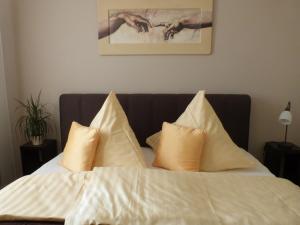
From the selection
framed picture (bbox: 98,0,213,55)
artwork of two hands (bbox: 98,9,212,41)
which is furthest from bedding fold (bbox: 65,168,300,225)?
artwork of two hands (bbox: 98,9,212,41)

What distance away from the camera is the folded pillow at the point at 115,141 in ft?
6.55

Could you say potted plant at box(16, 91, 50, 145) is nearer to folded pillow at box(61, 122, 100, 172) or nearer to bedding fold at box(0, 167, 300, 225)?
folded pillow at box(61, 122, 100, 172)

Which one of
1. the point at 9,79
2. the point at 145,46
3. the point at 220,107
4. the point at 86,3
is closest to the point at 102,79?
the point at 145,46

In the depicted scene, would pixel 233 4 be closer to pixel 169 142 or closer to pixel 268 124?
pixel 268 124

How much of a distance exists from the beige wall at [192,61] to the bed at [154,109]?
155mm

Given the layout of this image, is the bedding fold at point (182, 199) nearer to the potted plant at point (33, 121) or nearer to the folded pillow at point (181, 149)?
the folded pillow at point (181, 149)

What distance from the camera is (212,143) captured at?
83.6 inches

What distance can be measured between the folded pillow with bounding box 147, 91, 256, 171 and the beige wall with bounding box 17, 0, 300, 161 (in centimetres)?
46

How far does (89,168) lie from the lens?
6.51 ft

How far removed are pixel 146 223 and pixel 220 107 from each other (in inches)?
63.8

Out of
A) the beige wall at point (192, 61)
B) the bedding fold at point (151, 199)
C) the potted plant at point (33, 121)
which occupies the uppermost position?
the beige wall at point (192, 61)

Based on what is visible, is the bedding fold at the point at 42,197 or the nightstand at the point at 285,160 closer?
the bedding fold at the point at 42,197

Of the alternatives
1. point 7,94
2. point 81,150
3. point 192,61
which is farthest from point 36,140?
point 192,61

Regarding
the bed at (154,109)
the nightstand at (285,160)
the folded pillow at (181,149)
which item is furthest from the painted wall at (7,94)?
the nightstand at (285,160)
